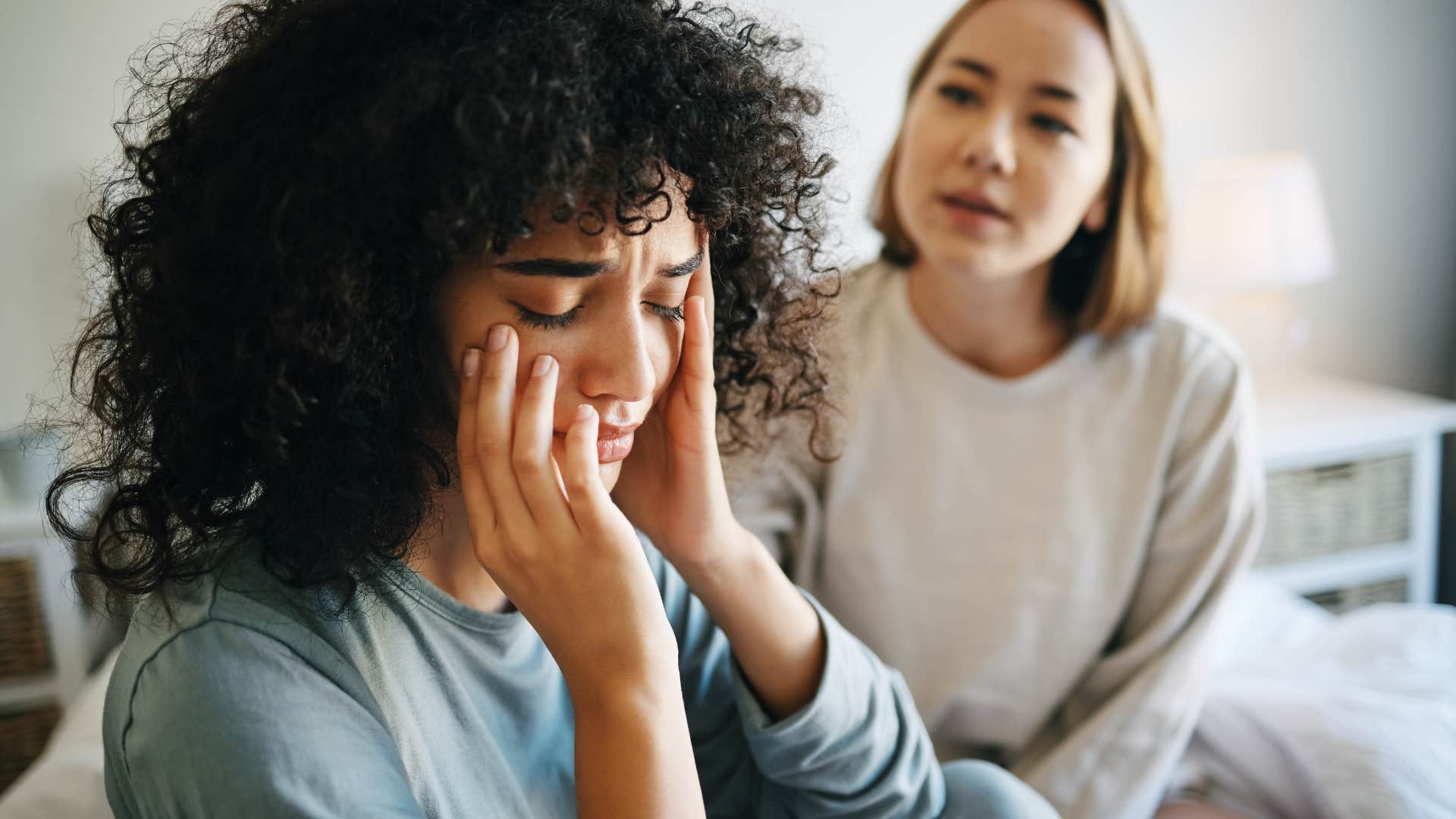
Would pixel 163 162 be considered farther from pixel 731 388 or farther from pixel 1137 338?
pixel 1137 338

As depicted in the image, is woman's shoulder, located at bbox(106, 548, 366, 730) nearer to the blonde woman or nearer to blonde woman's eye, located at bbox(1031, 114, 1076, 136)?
the blonde woman

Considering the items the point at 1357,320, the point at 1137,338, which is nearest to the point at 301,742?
the point at 1137,338

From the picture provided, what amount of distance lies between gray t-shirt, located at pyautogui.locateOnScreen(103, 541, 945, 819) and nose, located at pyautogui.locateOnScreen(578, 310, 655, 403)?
0.69 ft

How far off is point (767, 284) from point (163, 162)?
492mm

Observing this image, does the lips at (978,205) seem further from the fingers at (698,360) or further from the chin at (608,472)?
the chin at (608,472)

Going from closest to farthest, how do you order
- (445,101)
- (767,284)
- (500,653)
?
1. (445,101)
2. (500,653)
3. (767,284)

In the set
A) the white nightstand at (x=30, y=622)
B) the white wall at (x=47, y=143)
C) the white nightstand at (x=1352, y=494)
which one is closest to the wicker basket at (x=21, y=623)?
the white nightstand at (x=30, y=622)

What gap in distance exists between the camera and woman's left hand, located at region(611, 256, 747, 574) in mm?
839

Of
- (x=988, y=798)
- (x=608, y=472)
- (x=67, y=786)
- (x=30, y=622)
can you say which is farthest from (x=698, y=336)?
(x=30, y=622)

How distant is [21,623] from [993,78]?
5.28ft

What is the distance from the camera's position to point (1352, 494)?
6.89ft

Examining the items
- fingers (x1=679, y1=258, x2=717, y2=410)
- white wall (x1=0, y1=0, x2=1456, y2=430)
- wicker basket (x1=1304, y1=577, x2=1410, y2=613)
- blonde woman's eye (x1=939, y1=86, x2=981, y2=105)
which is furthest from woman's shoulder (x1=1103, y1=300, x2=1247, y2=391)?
wicker basket (x1=1304, y1=577, x2=1410, y2=613)

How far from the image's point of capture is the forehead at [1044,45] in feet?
4.32

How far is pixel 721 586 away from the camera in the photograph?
92 centimetres
